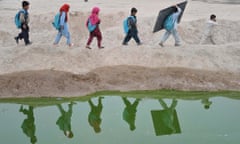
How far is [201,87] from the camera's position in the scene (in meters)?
10.5

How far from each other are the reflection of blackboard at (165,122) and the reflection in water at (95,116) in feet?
3.89

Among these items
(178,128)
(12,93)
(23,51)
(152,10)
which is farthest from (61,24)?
(152,10)

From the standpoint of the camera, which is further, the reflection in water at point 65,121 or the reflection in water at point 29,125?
the reflection in water at point 65,121

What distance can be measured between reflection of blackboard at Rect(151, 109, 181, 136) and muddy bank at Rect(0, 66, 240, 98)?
1216 millimetres

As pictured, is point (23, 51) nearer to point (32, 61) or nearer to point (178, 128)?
point (32, 61)

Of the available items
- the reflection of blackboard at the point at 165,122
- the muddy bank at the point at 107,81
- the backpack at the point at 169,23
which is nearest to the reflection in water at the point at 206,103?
the muddy bank at the point at 107,81

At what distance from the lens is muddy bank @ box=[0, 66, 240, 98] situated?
1026cm

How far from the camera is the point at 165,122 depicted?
8891 mm

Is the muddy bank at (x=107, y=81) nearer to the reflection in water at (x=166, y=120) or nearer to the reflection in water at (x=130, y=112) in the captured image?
the reflection in water at (x=130, y=112)

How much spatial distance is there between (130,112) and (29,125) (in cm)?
230

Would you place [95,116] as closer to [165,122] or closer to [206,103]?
[165,122]

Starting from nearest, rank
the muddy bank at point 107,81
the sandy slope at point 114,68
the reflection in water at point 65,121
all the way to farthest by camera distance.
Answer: the reflection in water at point 65,121
the muddy bank at point 107,81
the sandy slope at point 114,68

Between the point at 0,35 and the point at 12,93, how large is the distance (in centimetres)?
664

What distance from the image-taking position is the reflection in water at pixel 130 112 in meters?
8.81
